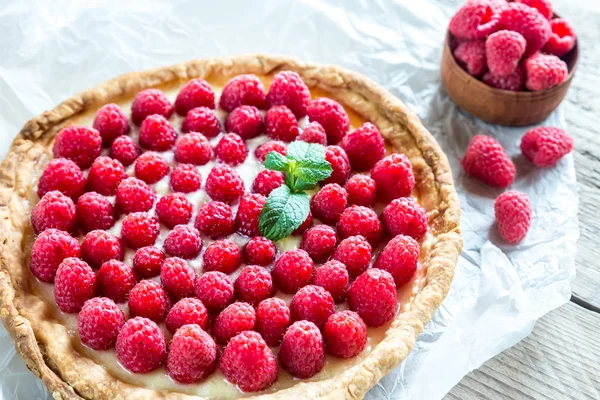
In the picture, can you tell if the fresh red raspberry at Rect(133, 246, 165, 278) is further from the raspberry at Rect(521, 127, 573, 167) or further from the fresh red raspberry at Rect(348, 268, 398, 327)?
the raspberry at Rect(521, 127, 573, 167)

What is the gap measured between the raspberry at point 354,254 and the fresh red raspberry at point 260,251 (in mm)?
214

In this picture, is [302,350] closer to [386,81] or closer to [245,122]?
[245,122]

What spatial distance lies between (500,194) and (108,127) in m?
1.64

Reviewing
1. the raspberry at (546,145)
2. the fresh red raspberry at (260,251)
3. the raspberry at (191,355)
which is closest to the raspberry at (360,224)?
the fresh red raspberry at (260,251)

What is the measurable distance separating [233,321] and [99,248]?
1.74 ft

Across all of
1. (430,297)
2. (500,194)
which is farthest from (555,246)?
(430,297)

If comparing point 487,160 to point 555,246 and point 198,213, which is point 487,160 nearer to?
point 555,246

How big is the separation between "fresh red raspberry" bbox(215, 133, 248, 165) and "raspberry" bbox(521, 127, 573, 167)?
1.31 m

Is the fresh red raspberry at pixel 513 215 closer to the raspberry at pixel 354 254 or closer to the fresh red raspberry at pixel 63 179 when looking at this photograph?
the raspberry at pixel 354 254

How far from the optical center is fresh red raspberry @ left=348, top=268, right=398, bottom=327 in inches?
85.9

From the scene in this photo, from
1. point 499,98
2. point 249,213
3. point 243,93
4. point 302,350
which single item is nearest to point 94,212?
point 249,213

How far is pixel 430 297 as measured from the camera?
2289 mm

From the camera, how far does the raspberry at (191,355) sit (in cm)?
201

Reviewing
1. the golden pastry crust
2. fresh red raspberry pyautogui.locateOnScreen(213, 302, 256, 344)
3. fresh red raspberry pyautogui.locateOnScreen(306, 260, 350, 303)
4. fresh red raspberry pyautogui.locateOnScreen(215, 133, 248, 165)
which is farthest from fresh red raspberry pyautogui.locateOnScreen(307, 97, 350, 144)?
fresh red raspberry pyautogui.locateOnScreen(213, 302, 256, 344)
